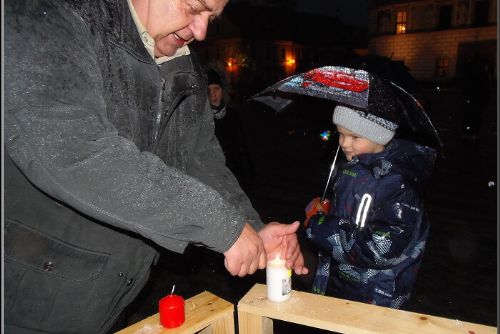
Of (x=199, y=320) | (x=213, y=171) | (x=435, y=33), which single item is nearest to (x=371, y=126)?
(x=213, y=171)

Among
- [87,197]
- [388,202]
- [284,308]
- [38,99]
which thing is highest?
[38,99]

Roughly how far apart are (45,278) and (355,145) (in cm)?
222

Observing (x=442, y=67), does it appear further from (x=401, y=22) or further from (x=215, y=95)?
(x=215, y=95)

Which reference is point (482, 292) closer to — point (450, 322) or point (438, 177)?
point (450, 322)

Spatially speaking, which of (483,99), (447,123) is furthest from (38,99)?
(447,123)

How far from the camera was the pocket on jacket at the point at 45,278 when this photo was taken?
1.62 metres

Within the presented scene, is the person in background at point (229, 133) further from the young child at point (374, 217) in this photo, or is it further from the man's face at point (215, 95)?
the young child at point (374, 217)

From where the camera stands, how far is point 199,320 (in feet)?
6.16

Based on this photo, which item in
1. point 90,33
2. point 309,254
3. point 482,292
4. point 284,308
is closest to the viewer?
point 90,33

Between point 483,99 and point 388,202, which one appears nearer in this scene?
point 388,202

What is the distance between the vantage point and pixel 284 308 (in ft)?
6.19

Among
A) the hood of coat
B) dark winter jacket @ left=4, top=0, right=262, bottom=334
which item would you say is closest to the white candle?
dark winter jacket @ left=4, top=0, right=262, bottom=334

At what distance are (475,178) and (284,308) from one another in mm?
9405

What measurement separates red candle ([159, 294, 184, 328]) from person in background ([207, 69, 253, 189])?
13.0 feet
